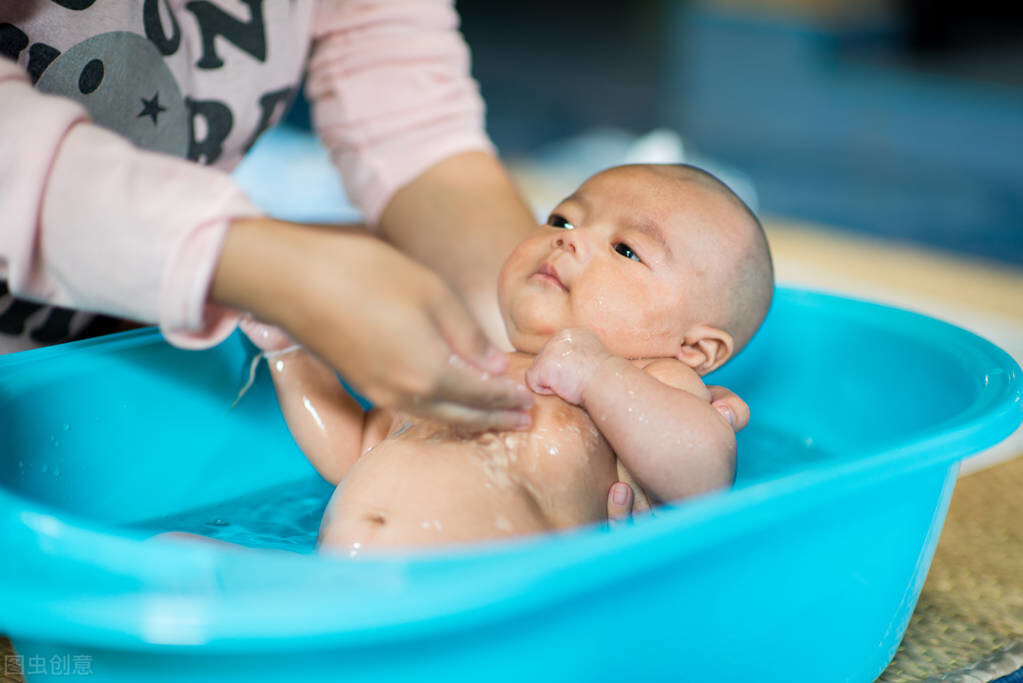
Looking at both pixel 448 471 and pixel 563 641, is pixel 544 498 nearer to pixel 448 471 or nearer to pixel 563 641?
pixel 448 471

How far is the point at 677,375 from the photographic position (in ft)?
3.07

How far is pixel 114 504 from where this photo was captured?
98cm

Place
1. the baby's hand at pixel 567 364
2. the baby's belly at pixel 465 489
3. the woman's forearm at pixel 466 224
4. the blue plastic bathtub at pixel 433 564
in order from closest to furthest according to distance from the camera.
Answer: the blue plastic bathtub at pixel 433 564 < the baby's belly at pixel 465 489 < the baby's hand at pixel 567 364 < the woman's forearm at pixel 466 224

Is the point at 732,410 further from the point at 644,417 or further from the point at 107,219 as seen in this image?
the point at 107,219

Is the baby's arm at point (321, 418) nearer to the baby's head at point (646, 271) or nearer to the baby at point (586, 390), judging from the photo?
the baby at point (586, 390)

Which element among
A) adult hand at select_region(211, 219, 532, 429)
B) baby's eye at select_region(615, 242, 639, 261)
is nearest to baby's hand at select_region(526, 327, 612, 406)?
baby's eye at select_region(615, 242, 639, 261)

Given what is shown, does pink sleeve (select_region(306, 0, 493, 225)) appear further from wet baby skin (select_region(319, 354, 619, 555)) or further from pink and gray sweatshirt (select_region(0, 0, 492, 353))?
wet baby skin (select_region(319, 354, 619, 555))

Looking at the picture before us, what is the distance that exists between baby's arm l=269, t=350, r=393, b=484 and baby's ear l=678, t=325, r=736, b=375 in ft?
0.92

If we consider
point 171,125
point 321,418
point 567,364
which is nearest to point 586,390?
point 567,364

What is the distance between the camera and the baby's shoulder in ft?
3.03

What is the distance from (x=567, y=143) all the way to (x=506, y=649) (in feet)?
9.28

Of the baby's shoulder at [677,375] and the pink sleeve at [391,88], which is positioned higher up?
the pink sleeve at [391,88]

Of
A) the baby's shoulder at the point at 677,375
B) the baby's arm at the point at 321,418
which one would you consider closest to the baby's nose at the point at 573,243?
the baby's shoulder at the point at 677,375

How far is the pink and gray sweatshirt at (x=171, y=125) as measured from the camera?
607 mm
